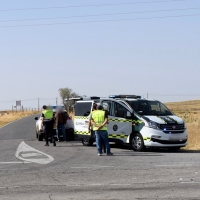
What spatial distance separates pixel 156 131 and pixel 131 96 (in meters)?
3.29

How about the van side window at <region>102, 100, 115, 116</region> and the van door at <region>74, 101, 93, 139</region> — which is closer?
the van side window at <region>102, 100, 115, 116</region>

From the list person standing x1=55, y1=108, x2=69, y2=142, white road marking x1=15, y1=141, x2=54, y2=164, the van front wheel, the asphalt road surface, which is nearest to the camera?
the asphalt road surface

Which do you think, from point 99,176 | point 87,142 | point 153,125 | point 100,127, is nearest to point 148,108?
point 153,125

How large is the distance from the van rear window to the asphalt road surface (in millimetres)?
4449

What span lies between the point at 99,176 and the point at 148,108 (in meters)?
8.68

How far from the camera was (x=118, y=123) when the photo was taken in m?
21.2

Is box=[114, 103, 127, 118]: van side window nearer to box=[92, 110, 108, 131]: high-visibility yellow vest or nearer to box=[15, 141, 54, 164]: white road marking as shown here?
box=[92, 110, 108, 131]: high-visibility yellow vest

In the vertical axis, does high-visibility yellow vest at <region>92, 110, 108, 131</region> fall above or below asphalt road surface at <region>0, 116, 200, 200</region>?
above

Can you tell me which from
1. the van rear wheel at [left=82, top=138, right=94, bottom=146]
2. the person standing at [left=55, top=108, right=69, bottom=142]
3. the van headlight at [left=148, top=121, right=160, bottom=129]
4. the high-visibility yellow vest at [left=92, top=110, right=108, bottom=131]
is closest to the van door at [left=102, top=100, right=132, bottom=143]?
the van headlight at [left=148, top=121, right=160, bottom=129]

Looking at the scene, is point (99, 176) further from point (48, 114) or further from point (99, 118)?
point (48, 114)

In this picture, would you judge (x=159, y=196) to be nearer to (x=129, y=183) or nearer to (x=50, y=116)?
(x=129, y=183)

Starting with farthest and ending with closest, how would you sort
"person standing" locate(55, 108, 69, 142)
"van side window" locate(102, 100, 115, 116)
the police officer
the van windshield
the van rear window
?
"person standing" locate(55, 108, 69, 142)
the police officer
the van rear window
"van side window" locate(102, 100, 115, 116)
the van windshield

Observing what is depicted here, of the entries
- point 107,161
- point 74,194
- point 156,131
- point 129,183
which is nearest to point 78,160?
point 107,161

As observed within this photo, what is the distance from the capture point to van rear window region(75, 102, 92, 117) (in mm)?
22984
